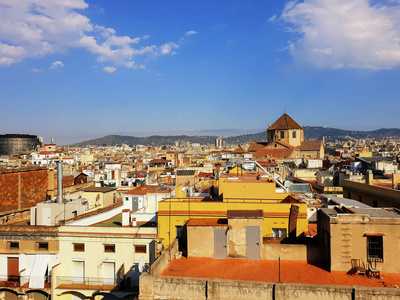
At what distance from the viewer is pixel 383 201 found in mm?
20469

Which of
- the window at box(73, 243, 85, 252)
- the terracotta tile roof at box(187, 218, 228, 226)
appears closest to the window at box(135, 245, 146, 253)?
the window at box(73, 243, 85, 252)

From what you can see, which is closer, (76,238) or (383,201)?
(76,238)

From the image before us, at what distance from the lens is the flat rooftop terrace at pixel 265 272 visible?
9.61 m

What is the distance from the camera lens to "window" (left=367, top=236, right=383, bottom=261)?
33.1 feet

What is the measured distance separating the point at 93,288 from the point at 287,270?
8.82m

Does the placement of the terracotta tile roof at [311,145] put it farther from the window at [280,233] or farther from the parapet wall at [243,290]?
the parapet wall at [243,290]

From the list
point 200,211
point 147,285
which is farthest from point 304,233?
point 147,285

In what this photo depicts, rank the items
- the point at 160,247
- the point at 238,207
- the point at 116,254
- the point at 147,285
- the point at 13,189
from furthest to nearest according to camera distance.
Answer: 1. the point at 13,189
2. the point at 116,254
3. the point at 238,207
4. the point at 160,247
5. the point at 147,285

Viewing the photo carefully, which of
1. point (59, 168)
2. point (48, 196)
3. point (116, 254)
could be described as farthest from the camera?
point (48, 196)

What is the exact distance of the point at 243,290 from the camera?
8586 mm

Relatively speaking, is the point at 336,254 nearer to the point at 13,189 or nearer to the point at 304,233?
the point at 304,233

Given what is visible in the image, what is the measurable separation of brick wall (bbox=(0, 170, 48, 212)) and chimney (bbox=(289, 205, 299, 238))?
881 inches

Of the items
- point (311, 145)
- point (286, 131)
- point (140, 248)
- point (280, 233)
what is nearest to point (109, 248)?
point (140, 248)

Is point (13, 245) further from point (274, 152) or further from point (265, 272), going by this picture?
point (274, 152)
